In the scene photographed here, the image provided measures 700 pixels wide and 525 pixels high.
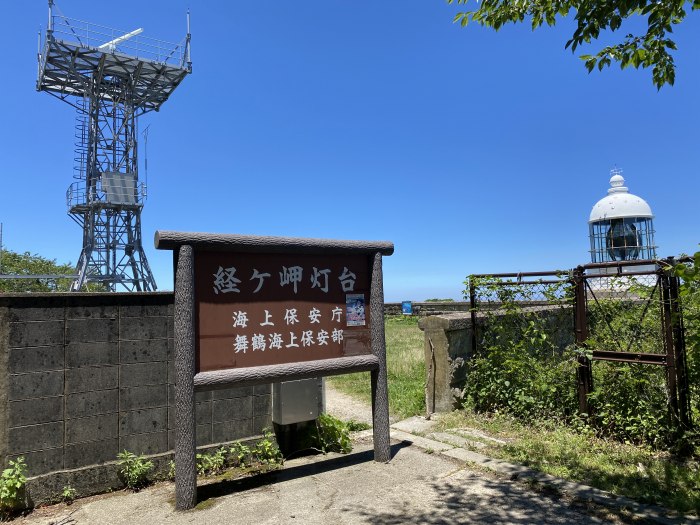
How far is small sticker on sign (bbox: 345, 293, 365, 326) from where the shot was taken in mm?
4953

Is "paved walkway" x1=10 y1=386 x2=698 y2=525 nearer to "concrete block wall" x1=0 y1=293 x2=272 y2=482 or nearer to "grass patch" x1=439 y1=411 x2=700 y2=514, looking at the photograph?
"grass patch" x1=439 y1=411 x2=700 y2=514

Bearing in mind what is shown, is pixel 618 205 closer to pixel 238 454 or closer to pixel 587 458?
pixel 587 458

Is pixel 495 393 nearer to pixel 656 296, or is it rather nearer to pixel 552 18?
pixel 656 296

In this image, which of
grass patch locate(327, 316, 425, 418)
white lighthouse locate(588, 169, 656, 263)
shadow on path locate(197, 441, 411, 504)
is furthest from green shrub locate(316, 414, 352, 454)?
white lighthouse locate(588, 169, 656, 263)

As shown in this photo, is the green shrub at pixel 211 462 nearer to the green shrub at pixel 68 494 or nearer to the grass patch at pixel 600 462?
the green shrub at pixel 68 494

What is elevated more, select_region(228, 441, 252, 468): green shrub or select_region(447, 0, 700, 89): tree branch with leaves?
select_region(447, 0, 700, 89): tree branch with leaves

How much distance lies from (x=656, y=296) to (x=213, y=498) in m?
5.16

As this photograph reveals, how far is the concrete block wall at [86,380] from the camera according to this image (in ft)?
12.4

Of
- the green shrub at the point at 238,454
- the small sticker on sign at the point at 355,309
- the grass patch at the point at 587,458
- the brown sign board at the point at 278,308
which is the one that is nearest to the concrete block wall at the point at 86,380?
the green shrub at the point at 238,454

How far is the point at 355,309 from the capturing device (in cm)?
500

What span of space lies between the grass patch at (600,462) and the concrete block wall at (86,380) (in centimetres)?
336

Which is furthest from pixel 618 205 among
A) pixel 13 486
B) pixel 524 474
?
pixel 13 486

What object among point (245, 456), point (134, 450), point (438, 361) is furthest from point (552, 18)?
point (134, 450)

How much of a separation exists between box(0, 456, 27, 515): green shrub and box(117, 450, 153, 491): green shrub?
0.72 meters
